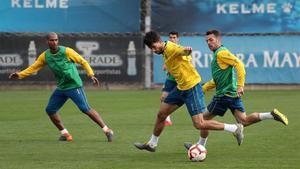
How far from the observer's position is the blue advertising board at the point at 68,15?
113 feet

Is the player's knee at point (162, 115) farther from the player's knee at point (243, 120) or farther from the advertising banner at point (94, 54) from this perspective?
the advertising banner at point (94, 54)

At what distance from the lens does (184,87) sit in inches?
521

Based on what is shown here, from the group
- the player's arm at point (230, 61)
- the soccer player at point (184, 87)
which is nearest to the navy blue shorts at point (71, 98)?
the soccer player at point (184, 87)

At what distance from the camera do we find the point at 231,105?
13.8m

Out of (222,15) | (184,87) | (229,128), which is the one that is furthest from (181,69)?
(222,15)

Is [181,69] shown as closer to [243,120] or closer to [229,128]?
[229,128]

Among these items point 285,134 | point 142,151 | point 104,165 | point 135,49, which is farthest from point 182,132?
point 135,49

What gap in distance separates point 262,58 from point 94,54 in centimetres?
669

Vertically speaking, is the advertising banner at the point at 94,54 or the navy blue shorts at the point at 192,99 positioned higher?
the navy blue shorts at the point at 192,99

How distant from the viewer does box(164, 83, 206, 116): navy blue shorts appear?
13070mm

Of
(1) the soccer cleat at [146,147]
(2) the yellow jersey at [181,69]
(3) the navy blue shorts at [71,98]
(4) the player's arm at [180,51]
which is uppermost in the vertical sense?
(4) the player's arm at [180,51]

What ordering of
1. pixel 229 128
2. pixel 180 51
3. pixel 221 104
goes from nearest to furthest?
pixel 180 51
pixel 229 128
pixel 221 104

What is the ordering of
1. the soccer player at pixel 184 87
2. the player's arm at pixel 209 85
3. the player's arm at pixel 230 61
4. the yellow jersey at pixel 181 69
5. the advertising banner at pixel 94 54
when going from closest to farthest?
the soccer player at pixel 184 87 < the yellow jersey at pixel 181 69 < the player's arm at pixel 230 61 < the player's arm at pixel 209 85 < the advertising banner at pixel 94 54

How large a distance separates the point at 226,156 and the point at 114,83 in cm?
2093
